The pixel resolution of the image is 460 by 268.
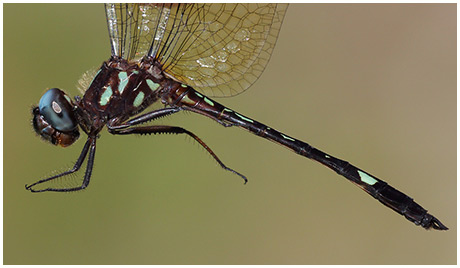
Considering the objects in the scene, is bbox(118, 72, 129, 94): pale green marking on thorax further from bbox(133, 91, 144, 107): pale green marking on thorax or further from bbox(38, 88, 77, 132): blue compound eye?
bbox(38, 88, 77, 132): blue compound eye

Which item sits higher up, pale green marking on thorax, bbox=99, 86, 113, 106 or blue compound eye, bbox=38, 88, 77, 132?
Result: pale green marking on thorax, bbox=99, 86, 113, 106

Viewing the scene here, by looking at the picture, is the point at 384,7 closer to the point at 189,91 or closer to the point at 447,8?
the point at 447,8

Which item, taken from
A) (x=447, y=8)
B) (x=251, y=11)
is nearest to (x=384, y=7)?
(x=447, y=8)

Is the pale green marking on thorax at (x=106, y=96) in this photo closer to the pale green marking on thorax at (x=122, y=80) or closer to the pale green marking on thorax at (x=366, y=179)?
the pale green marking on thorax at (x=122, y=80)

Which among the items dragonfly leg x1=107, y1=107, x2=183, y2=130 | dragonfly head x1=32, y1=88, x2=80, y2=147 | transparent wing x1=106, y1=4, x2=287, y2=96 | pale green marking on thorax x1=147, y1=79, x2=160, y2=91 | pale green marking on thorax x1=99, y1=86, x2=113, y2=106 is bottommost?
dragonfly head x1=32, y1=88, x2=80, y2=147

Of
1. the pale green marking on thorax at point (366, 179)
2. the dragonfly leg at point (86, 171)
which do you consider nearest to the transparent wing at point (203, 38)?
the dragonfly leg at point (86, 171)

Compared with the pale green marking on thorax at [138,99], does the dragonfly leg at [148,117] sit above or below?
below

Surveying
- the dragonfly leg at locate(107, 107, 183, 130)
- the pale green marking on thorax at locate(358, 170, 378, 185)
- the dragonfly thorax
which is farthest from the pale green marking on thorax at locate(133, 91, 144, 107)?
the pale green marking on thorax at locate(358, 170, 378, 185)

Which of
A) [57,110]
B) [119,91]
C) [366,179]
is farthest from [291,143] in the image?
[57,110]
